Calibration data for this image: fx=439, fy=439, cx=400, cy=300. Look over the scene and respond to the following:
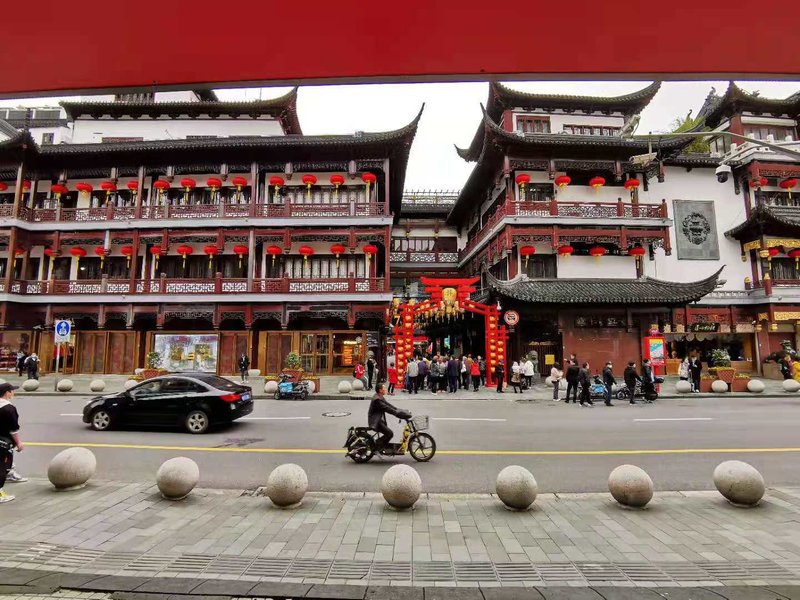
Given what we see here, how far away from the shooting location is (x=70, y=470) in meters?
6.22

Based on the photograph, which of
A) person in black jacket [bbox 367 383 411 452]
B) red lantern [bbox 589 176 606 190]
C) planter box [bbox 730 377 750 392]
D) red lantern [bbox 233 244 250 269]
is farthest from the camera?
red lantern [bbox 589 176 606 190]

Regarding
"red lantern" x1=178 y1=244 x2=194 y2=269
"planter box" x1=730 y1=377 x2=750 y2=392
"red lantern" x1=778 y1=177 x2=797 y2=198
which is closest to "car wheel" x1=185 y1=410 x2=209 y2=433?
"red lantern" x1=178 y1=244 x2=194 y2=269

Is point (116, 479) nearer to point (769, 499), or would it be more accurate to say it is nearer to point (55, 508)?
point (55, 508)

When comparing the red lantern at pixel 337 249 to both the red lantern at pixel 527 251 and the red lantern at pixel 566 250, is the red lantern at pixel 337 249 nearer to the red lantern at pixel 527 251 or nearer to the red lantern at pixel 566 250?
the red lantern at pixel 527 251

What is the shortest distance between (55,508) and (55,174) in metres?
28.5

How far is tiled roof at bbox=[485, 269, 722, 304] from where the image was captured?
22156 millimetres

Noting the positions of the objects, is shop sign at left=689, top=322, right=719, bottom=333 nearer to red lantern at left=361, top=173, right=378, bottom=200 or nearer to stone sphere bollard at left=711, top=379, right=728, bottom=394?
stone sphere bollard at left=711, top=379, right=728, bottom=394

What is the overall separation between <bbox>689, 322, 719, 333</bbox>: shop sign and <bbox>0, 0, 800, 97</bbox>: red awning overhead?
2789cm

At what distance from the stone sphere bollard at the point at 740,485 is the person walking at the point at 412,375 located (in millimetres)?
13775

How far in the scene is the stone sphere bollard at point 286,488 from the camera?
18.4 feet

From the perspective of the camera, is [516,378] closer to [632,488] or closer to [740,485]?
[740,485]

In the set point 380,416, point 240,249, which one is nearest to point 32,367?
point 240,249

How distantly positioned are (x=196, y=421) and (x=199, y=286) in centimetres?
1542

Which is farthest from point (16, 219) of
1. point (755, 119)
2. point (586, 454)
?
point (755, 119)
